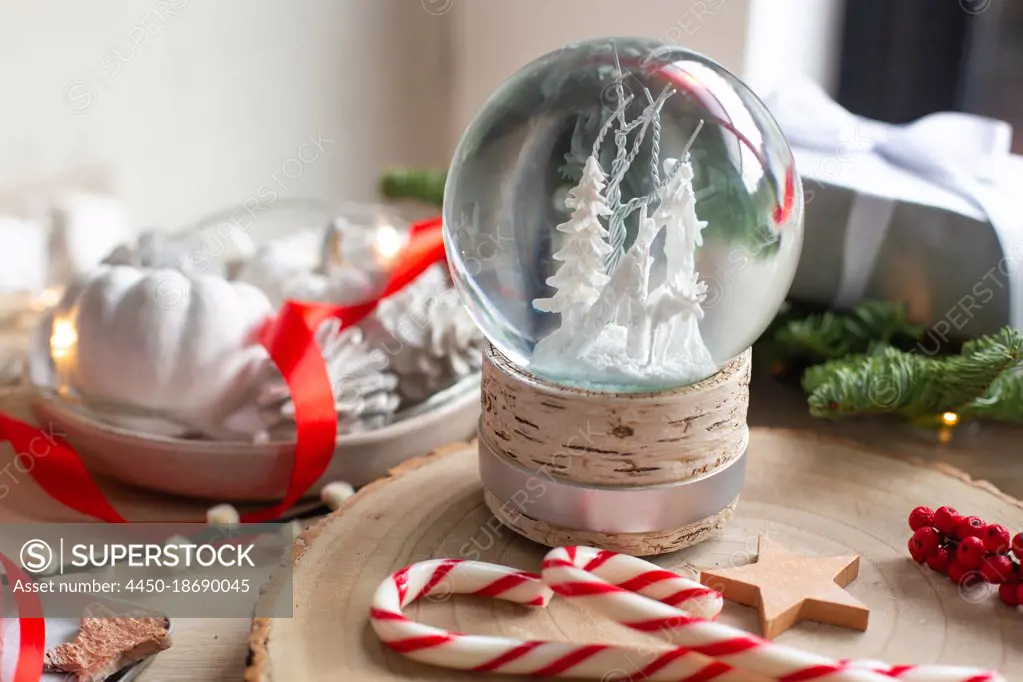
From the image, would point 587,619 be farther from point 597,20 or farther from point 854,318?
point 597,20

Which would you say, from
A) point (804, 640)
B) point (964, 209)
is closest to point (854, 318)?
point (964, 209)

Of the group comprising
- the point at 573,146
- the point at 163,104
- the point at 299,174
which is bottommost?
the point at 299,174

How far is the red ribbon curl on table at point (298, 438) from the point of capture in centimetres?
106

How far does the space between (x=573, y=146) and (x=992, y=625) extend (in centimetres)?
50

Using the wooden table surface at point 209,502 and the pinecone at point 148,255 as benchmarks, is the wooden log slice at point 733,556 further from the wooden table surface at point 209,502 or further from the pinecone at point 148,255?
the pinecone at point 148,255

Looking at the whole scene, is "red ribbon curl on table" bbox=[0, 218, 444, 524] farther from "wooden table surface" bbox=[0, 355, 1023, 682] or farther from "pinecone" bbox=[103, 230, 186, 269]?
"pinecone" bbox=[103, 230, 186, 269]

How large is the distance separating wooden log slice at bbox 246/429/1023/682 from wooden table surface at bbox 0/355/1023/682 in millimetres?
71

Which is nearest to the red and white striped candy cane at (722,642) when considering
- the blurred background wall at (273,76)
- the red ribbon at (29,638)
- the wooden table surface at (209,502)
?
the wooden table surface at (209,502)

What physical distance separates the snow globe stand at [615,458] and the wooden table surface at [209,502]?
243mm

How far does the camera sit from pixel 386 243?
1356mm

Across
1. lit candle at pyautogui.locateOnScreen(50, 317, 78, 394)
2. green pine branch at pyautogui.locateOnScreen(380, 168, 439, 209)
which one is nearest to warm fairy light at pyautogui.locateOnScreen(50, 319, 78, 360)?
lit candle at pyautogui.locateOnScreen(50, 317, 78, 394)

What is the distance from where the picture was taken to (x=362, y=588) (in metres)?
0.87

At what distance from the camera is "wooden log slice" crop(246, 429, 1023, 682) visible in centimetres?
80

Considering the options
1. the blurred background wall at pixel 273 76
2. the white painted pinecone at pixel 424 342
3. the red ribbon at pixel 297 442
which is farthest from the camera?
the blurred background wall at pixel 273 76
